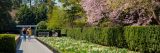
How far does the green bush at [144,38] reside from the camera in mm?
17500

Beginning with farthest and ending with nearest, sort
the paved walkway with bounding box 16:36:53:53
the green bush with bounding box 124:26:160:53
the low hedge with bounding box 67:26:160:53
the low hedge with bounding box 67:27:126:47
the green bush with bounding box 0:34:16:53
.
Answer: the low hedge with bounding box 67:27:126:47
the paved walkway with bounding box 16:36:53:53
the low hedge with bounding box 67:26:160:53
the green bush with bounding box 0:34:16:53
the green bush with bounding box 124:26:160:53

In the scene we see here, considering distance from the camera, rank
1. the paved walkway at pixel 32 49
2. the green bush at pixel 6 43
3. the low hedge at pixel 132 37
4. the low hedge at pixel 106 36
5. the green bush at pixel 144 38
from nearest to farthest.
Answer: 1. the green bush at pixel 144 38
2. the green bush at pixel 6 43
3. the low hedge at pixel 132 37
4. the paved walkway at pixel 32 49
5. the low hedge at pixel 106 36

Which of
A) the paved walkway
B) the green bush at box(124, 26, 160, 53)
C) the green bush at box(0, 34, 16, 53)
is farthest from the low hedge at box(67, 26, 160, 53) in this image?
the green bush at box(0, 34, 16, 53)

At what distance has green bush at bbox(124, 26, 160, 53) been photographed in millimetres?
17500

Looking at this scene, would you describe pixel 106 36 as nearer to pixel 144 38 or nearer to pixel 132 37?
pixel 132 37

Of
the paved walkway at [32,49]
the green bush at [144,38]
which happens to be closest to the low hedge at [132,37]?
the green bush at [144,38]

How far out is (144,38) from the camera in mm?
19047

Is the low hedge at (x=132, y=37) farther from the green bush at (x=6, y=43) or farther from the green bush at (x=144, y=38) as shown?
the green bush at (x=6, y=43)

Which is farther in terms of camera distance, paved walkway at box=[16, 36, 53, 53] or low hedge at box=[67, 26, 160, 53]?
paved walkway at box=[16, 36, 53, 53]

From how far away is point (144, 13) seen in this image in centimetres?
2645

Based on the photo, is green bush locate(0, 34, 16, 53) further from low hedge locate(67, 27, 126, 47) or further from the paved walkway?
low hedge locate(67, 27, 126, 47)

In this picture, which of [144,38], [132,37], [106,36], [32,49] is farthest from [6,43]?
[106,36]

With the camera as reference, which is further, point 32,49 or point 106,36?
point 106,36

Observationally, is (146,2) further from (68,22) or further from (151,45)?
(68,22)
